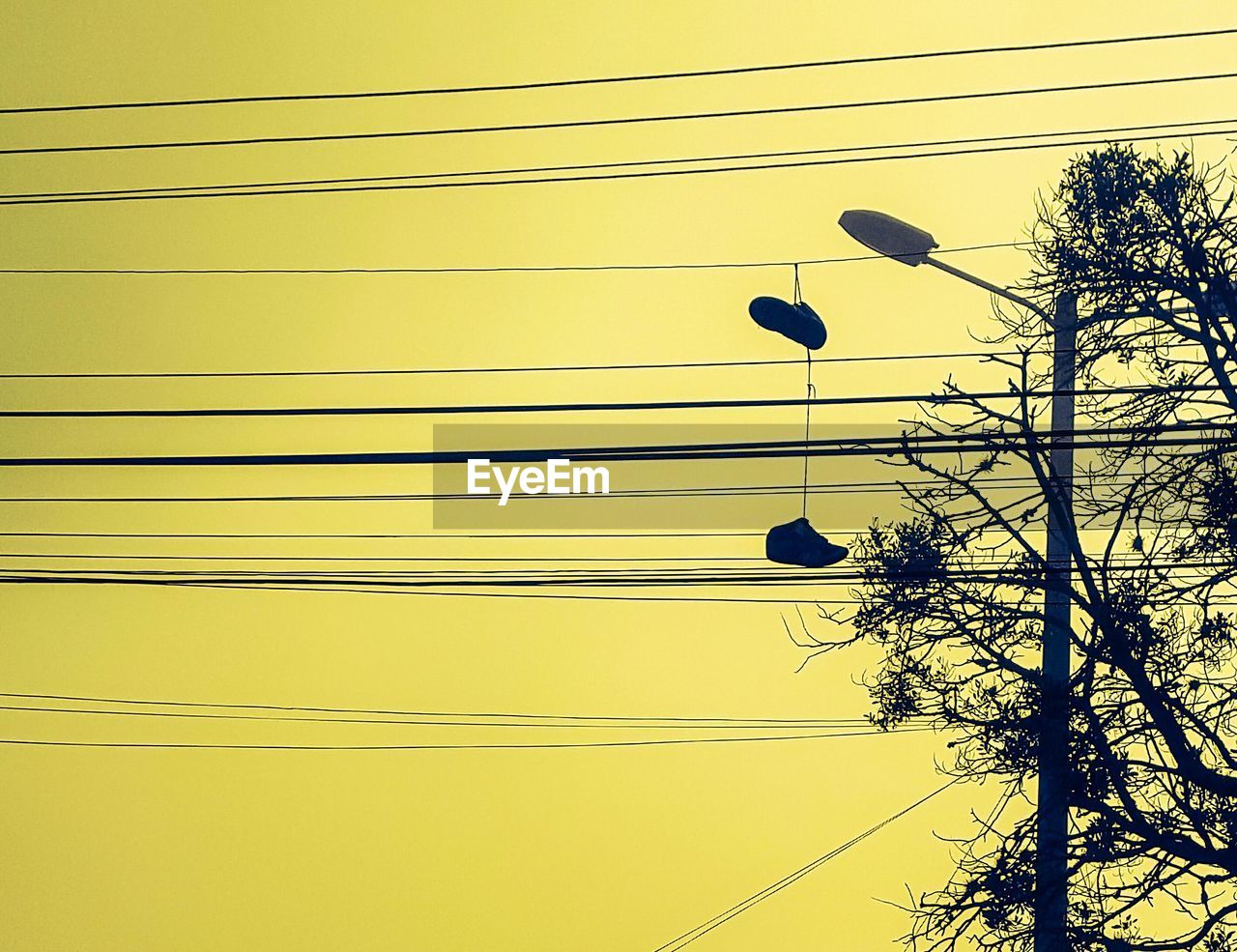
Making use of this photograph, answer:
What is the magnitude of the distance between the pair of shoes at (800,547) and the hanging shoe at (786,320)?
3.11 ft

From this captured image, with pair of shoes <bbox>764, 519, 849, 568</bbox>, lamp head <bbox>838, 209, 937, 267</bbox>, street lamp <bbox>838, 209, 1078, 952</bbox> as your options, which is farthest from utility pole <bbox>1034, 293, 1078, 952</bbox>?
pair of shoes <bbox>764, 519, 849, 568</bbox>

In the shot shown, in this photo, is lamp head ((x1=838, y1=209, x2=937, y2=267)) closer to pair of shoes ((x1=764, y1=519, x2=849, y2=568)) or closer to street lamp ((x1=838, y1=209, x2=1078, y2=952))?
street lamp ((x1=838, y1=209, x2=1078, y2=952))

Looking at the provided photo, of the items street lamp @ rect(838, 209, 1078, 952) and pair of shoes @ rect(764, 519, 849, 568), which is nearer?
street lamp @ rect(838, 209, 1078, 952)

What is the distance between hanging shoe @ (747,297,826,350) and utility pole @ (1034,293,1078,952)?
1.11 metres

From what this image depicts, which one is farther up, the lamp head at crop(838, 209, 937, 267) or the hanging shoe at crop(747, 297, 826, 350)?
the lamp head at crop(838, 209, 937, 267)

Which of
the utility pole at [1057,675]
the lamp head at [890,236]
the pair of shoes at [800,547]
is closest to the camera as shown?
the utility pole at [1057,675]

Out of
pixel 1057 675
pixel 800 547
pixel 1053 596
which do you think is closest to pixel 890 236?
pixel 800 547

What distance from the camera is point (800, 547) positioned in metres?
6.54

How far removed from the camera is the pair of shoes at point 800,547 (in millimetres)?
6516

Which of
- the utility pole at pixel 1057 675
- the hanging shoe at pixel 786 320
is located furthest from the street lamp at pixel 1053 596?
the hanging shoe at pixel 786 320

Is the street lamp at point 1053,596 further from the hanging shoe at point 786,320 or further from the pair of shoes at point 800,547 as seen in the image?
the pair of shoes at point 800,547

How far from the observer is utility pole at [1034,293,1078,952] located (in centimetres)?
576

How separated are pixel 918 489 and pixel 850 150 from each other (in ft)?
6.54

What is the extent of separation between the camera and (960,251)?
7016mm
